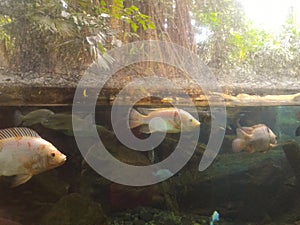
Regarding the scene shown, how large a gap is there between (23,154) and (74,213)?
56.8 inches

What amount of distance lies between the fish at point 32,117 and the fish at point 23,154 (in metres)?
1.41

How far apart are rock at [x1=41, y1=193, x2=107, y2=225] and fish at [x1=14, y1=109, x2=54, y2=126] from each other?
3.81ft

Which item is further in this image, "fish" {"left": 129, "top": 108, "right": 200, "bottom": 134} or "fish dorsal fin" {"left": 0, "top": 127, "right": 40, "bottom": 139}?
"fish" {"left": 129, "top": 108, "right": 200, "bottom": 134}

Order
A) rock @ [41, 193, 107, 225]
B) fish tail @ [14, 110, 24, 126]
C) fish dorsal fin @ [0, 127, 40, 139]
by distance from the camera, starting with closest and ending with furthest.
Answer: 1. fish dorsal fin @ [0, 127, 40, 139]
2. rock @ [41, 193, 107, 225]
3. fish tail @ [14, 110, 24, 126]

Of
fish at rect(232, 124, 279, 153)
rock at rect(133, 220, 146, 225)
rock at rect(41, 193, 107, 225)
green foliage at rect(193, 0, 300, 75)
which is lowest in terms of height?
rock at rect(133, 220, 146, 225)

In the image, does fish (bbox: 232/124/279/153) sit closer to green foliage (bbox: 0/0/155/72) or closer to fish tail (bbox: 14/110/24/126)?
green foliage (bbox: 0/0/155/72)

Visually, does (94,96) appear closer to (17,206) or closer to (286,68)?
(17,206)

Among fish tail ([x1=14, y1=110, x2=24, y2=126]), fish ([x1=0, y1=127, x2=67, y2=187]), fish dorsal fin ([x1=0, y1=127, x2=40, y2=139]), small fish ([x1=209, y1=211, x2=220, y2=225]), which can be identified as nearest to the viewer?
fish ([x1=0, y1=127, x2=67, y2=187])

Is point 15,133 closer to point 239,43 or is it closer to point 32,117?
point 32,117

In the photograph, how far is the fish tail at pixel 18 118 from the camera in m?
4.53

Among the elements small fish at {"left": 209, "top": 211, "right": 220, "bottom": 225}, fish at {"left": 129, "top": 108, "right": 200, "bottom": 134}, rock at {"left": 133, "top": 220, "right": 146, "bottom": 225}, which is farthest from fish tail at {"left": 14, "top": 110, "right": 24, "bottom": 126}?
small fish at {"left": 209, "top": 211, "right": 220, "bottom": 225}

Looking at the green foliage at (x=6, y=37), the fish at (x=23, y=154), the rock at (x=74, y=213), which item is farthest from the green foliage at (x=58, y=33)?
the rock at (x=74, y=213)

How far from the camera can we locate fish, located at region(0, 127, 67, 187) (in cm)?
283

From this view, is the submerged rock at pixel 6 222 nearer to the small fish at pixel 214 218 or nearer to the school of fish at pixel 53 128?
the school of fish at pixel 53 128
